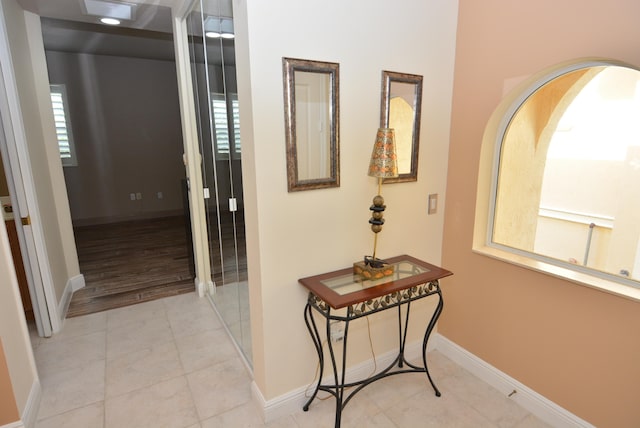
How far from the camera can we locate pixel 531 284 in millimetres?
1847

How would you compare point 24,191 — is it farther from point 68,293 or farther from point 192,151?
point 68,293

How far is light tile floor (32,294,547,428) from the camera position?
186cm

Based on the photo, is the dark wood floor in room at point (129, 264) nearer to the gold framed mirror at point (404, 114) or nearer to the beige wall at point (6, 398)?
the beige wall at point (6, 398)

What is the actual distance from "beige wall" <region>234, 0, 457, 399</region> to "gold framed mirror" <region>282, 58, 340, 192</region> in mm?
39

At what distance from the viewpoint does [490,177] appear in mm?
2051

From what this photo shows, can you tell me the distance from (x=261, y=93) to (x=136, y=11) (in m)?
2.29

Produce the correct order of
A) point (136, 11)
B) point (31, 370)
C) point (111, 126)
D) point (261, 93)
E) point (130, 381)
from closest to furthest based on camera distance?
point (261, 93)
point (31, 370)
point (130, 381)
point (136, 11)
point (111, 126)

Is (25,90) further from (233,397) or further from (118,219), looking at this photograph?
(118,219)

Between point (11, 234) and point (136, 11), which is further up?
point (136, 11)

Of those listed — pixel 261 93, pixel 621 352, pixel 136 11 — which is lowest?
pixel 621 352

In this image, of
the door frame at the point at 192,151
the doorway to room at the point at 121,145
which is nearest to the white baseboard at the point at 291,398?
the door frame at the point at 192,151

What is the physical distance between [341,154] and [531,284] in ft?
4.10

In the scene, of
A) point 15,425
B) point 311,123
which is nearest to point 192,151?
point 311,123

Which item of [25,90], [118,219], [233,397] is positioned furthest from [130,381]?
[118,219]
